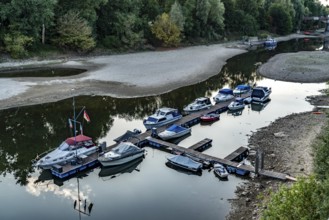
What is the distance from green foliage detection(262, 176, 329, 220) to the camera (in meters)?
12.0

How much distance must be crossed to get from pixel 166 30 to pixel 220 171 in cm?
7144

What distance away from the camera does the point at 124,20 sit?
290ft

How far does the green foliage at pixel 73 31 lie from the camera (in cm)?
7881

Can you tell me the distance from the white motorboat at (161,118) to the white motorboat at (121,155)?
6586 mm

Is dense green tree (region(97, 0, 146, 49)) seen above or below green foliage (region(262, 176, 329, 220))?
above

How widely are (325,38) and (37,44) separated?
109751mm

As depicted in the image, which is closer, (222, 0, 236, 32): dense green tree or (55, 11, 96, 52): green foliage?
(55, 11, 96, 52): green foliage

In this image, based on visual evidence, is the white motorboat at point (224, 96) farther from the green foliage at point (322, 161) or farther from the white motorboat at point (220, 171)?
the green foliage at point (322, 161)

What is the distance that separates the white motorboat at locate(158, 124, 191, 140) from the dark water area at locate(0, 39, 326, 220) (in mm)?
905

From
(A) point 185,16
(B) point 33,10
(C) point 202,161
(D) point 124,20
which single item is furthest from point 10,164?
(A) point 185,16

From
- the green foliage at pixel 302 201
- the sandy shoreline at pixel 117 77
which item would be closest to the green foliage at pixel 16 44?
the sandy shoreline at pixel 117 77

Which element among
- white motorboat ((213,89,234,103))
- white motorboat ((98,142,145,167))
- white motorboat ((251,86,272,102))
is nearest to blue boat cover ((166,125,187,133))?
white motorboat ((98,142,145,167))

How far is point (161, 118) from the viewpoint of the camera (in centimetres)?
3981

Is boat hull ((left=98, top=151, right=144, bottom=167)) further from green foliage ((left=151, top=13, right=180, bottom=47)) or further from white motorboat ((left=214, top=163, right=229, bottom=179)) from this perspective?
green foliage ((left=151, top=13, right=180, bottom=47))
